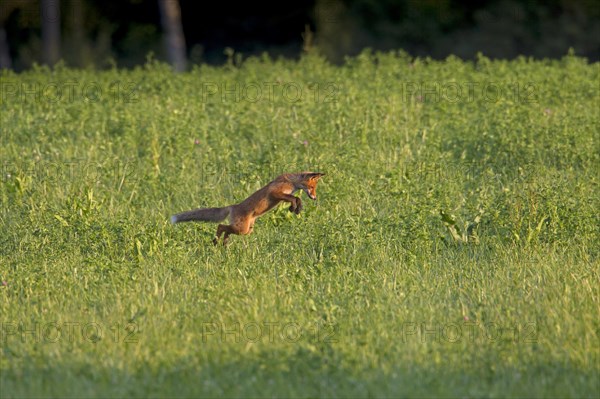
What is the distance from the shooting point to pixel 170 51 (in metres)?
26.5

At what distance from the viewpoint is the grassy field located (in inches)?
277

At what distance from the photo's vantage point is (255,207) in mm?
9438

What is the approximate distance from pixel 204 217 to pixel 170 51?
684 inches

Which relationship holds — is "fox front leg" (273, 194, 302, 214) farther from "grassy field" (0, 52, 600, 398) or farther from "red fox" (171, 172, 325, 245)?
"grassy field" (0, 52, 600, 398)

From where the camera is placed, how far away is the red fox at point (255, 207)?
9461 mm

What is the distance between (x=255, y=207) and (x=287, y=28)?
27357mm

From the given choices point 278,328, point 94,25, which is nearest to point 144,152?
point 278,328

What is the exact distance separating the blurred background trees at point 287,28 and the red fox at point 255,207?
644 inches
